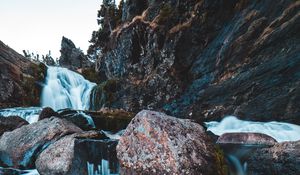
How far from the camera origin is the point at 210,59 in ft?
68.7

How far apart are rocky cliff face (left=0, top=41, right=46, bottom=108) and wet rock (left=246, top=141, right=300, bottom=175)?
25984 millimetres

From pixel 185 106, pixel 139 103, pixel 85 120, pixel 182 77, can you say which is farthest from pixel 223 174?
pixel 139 103

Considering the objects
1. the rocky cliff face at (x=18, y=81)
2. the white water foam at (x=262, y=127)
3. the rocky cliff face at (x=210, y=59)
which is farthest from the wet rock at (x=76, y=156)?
the rocky cliff face at (x=18, y=81)

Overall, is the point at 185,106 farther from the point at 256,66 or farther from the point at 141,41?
the point at 141,41

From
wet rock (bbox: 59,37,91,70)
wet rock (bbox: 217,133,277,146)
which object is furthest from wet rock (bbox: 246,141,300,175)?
wet rock (bbox: 59,37,91,70)

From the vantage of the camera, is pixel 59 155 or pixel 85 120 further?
pixel 85 120

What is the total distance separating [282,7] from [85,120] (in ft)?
39.7

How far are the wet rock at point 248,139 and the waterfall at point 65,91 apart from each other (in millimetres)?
23051

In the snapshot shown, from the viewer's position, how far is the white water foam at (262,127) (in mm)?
11934

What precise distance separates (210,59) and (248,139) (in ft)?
39.0

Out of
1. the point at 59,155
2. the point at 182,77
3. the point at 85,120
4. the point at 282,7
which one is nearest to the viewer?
the point at 59,155

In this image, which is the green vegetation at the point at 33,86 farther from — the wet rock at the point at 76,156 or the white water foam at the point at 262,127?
the wet rock at the point at 76,156

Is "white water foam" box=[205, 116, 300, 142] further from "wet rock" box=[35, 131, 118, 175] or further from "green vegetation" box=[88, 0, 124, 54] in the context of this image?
"green vegetation" box=[88, 0, 124, 54]

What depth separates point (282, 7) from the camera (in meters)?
15.7
